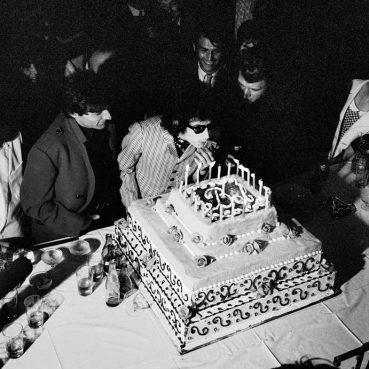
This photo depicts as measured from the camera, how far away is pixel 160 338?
3.33 meters

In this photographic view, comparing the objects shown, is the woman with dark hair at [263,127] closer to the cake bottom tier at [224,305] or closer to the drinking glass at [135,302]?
the cake bottom tier at [224,305]

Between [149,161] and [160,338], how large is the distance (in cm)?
→ 175

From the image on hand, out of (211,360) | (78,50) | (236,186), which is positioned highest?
(78,50)

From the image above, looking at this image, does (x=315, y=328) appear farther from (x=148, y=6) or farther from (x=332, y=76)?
(x=332, y=76)

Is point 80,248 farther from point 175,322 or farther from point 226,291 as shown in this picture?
point 226,291

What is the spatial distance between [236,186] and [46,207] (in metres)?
1.60

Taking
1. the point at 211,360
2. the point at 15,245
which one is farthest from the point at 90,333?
the point at 15,245

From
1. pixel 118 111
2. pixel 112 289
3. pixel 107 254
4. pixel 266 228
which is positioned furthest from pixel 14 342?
pixel 118 111

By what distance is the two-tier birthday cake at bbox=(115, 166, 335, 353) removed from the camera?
3312mm

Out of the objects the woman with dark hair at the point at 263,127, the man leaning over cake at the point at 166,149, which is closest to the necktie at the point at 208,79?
the woman with dark hair at the point at 263,127

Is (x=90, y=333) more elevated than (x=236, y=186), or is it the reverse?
(x=236, y=186)

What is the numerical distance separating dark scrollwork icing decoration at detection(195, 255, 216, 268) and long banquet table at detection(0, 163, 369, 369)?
54 cm

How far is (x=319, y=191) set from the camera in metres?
4.95

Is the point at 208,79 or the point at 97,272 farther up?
the point at 208,79
